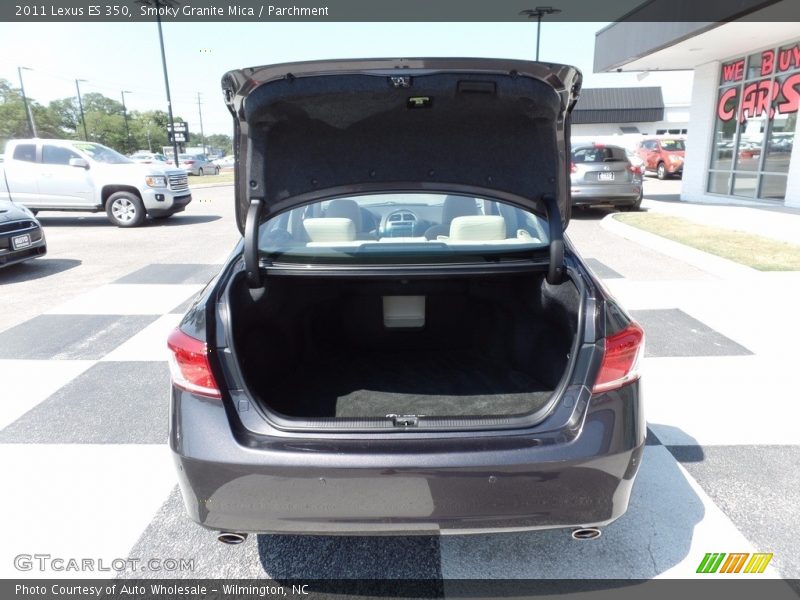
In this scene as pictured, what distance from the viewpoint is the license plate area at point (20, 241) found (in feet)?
22.0

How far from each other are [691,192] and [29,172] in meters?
16.4

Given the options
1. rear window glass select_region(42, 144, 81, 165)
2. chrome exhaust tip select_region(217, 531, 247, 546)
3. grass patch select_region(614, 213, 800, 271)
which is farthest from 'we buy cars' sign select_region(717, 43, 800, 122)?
rear window glass select_region(42, 144, 81, 165)

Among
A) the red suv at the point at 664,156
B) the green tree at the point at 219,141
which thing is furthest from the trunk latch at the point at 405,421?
the green tree at the point at 219,141

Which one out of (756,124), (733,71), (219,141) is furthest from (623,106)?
(219,141)

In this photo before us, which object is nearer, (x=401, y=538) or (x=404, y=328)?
(x=401, y=538)

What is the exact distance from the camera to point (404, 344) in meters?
3.29

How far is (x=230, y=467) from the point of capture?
1.70 m

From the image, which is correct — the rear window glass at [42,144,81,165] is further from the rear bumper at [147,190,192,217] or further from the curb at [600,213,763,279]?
the curb at [600,213,763,279]

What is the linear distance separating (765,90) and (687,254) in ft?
25.5

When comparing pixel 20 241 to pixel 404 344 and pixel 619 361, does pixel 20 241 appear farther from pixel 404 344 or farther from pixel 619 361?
pixel 619 361

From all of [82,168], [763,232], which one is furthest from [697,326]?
[82,168]

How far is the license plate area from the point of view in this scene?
22.0 ft

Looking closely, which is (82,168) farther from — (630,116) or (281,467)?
(630,116)

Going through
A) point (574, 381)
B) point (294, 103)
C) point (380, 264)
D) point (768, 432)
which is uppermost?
point (294, 103)
